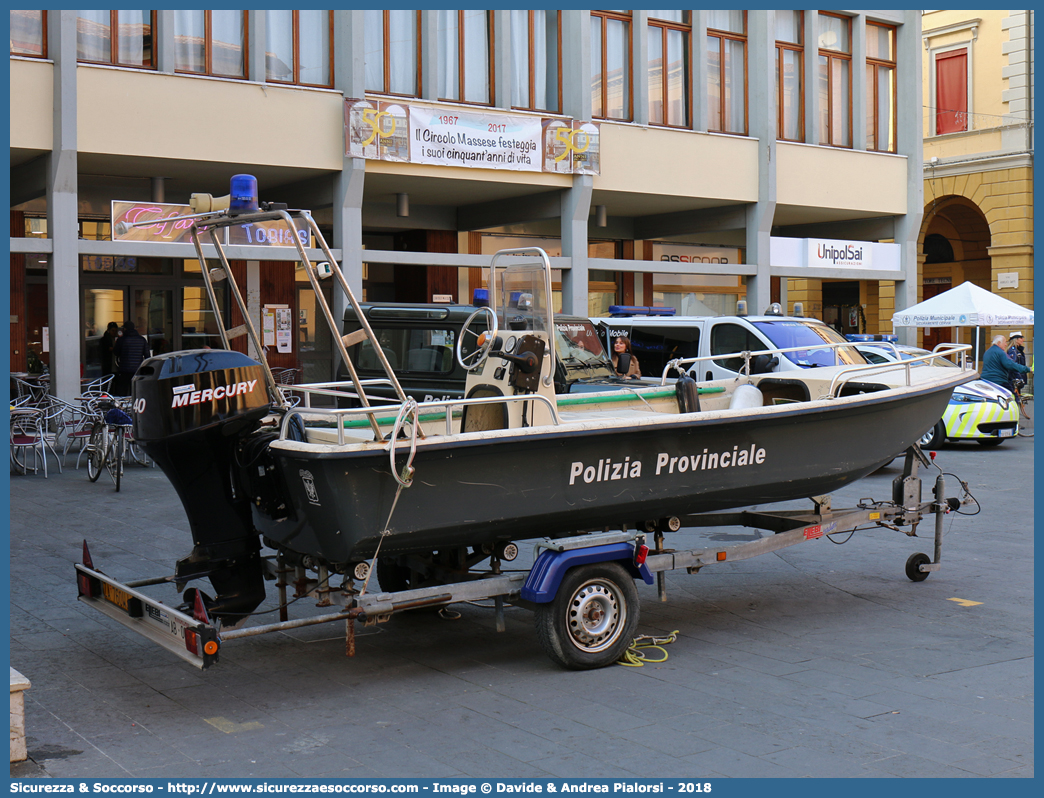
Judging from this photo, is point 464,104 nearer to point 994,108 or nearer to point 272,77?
point 272,77

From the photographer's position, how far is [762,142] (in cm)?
2231

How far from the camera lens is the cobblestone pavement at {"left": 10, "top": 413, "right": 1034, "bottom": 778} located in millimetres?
4664

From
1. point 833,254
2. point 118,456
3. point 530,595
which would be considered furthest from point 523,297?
point 833,254

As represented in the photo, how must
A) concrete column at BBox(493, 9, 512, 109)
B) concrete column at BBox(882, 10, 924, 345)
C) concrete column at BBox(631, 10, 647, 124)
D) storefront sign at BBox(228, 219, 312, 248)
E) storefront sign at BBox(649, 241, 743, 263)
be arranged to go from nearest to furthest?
storefront sign at BBox(228, 219, 312, 248) → concrete column at BBox(493, 9, 512, 109) → concrete column at BBox(631, 10, 647, 124) → concrete column at BBox(882, 10, 924, 345) → storefront sign at BBox(649, 241, 743, 263)

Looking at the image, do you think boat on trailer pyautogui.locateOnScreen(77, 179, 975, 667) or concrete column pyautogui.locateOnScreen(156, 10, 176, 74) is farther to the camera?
concrete column pyautogui.locateOnScreen(156, 10, 176, 74)

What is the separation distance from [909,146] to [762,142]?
15.2 feet

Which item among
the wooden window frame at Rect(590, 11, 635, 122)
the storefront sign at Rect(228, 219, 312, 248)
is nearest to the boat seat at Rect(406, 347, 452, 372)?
the storefront sign at Rect(228, 219, 312, 248)

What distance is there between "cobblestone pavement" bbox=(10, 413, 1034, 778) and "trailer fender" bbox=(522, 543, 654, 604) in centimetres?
48

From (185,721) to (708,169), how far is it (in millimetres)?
18210

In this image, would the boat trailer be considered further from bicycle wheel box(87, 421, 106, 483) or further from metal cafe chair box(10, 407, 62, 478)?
metal cafe chair box(10, 407, 62, 478)

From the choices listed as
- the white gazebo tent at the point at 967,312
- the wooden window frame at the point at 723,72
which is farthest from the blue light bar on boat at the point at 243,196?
the wooden window frame at the point at 723,72

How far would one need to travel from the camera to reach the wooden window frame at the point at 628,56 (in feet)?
67.8

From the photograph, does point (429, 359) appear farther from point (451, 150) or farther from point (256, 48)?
point (256, 48)
